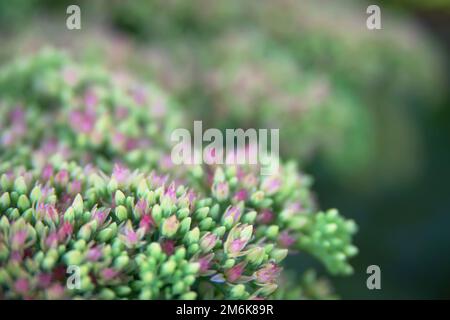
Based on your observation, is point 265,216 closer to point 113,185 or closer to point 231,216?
point 231,216

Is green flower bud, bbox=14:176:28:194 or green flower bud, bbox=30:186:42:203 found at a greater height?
green flower bud, bbox=14:176:28:194

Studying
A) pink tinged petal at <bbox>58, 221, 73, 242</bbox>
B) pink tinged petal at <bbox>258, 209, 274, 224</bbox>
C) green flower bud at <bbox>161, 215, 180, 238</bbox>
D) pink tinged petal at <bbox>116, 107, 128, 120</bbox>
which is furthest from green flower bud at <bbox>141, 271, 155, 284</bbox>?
pink tinged petal at <bbox>116, 107, 128, 120</bbox>

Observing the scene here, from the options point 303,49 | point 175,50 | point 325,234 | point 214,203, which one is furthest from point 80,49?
point 325,234

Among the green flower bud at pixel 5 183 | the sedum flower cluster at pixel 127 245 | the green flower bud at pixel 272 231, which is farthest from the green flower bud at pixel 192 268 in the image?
the green flower bud at pixel 5 183

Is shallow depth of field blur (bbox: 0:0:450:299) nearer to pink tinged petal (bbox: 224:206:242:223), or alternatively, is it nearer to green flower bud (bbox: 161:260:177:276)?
pink tinged petal (bbox: 224:206:242:223)

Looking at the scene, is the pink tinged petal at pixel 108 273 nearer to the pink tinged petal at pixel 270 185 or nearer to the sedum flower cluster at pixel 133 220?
the sedum flower cluster at pixel 133 220

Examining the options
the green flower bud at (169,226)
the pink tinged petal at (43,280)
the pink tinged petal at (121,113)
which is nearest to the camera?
the pink tinged petal at (43,280)
